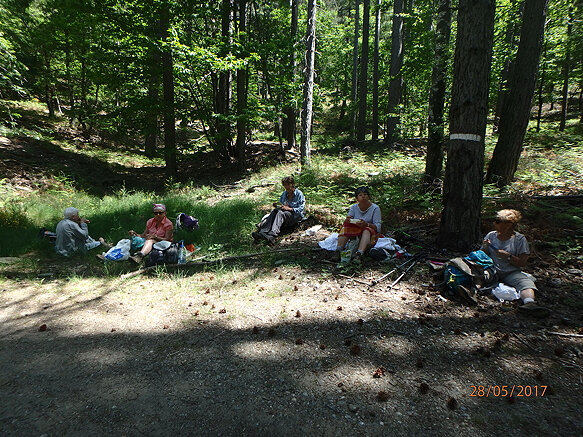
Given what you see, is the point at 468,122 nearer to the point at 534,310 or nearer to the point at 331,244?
the point at 534,310

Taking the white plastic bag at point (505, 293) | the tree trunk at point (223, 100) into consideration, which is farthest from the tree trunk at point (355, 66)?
the white plastic bag at point (505, 293)

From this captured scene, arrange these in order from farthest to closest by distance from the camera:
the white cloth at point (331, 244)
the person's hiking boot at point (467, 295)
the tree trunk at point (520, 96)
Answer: the tree trunk at point (520, 96) → the white cloth at point (331, 244) → the person's hiking boot at point (467, 295)

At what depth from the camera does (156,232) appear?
6.59 metres

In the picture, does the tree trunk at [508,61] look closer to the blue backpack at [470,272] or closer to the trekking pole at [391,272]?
the trekking pole at [391,272]

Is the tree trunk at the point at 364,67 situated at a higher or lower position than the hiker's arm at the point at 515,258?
higher

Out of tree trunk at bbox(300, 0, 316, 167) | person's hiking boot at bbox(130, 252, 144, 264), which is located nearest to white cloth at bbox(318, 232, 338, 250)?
person's hiking boot at bbox(130, 252, 144, 264)

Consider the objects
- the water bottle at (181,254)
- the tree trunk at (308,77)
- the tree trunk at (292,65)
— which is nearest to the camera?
the water bottle at (181,254)

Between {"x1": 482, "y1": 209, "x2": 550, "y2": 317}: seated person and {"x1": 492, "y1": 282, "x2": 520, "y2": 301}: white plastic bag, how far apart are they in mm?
66

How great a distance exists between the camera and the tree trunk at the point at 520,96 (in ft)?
23.1

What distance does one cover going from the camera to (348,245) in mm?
5453

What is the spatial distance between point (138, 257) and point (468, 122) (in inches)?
252

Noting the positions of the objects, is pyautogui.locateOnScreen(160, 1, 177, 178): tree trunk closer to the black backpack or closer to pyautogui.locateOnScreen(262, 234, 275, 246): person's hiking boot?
the black backpack

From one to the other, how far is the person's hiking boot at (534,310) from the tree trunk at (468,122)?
56.8 inches

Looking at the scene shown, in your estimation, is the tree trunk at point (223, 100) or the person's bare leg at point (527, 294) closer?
the person's bare leg at point (527, 294)
